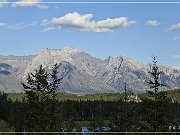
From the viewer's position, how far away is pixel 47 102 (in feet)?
155

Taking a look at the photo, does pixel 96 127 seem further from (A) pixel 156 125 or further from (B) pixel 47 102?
(A) pixel 156 125

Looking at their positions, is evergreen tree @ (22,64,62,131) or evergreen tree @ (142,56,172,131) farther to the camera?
evergreen tree @ (22,64,62,131)

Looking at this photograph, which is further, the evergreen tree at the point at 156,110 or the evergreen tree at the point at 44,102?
the evergreen tree at the point at 44,102

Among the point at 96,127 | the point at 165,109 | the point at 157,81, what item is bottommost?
the point at 96,127

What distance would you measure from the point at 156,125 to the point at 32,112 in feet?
58.4

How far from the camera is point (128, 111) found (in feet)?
156

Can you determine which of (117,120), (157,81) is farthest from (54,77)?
(157,81)

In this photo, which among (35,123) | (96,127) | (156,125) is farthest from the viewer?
(96,127)

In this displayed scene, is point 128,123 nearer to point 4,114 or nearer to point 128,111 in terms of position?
point 128,111

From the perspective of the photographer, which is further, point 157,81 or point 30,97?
point 30,97

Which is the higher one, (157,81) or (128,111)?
(157,81)

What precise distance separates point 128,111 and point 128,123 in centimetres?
145

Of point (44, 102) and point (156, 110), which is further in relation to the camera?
point (44, 102)

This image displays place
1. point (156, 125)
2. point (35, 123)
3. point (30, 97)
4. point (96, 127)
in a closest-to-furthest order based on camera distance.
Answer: point (156, 125), point (35, 123), point (30, 97), point (96, 127)
